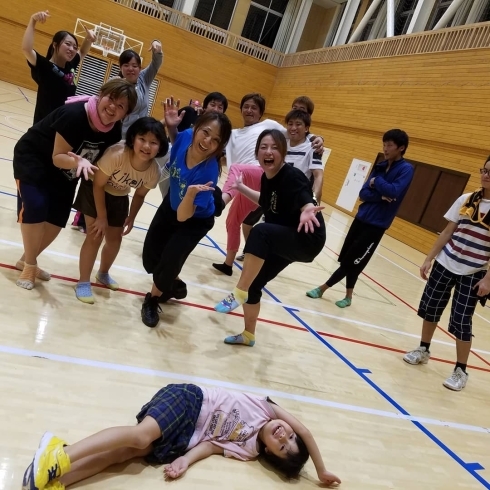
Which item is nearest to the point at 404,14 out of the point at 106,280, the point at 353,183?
the point at 353,183

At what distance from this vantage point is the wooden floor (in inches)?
73.9

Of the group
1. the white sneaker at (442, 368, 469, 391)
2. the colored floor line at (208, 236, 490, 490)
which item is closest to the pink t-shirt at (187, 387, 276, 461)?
the colored floor line at (208, 236, 490, 490)

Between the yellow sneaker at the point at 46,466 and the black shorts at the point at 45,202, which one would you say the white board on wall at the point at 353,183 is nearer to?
the black shorts at the point at 45,202

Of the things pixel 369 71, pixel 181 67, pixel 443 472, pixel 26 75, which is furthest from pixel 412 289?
pixel 26 75

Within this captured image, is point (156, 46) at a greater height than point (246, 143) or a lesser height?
Answer: greater

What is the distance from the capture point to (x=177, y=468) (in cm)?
175

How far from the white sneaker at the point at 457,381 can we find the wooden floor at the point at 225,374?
60 mm

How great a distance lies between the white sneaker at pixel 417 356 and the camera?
140 inches

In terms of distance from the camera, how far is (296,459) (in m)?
1.89

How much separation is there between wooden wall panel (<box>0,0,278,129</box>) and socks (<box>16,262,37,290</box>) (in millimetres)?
15414

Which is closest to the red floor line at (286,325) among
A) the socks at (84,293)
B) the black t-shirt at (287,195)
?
the socks at (84,293)

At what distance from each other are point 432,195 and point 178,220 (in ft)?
26.5

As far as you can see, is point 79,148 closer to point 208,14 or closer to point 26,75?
point 26,75

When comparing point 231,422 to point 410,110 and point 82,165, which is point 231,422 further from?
point 410,110
